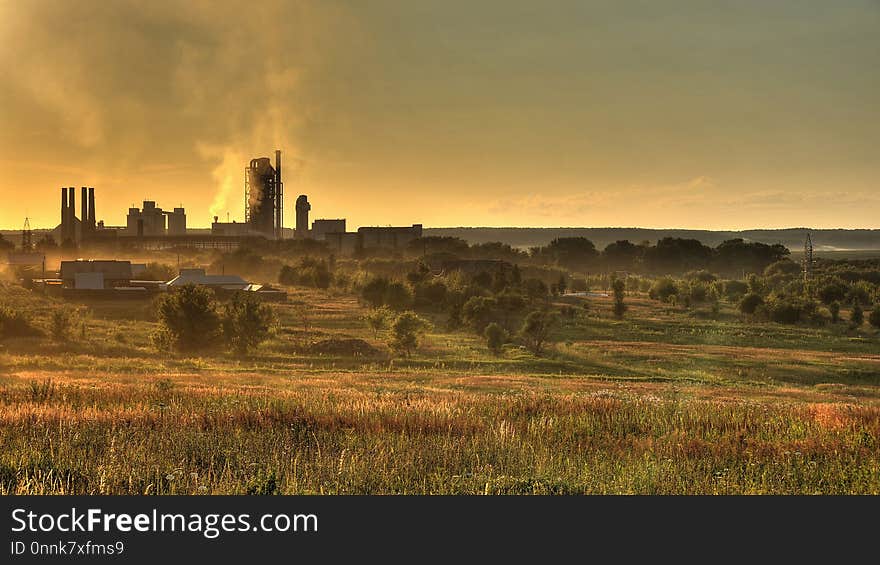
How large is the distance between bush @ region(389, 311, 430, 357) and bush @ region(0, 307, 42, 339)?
2603cm

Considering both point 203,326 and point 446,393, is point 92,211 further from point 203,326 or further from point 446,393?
point 446,393

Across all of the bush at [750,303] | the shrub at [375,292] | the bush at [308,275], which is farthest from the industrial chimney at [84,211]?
the bush at [750,303]

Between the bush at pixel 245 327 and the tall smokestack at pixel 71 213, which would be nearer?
the bush at pixel 245 327

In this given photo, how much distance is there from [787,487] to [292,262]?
156933 mm

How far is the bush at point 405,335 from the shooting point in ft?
192

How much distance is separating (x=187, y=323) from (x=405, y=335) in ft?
50.0

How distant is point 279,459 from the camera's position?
12.6 metres

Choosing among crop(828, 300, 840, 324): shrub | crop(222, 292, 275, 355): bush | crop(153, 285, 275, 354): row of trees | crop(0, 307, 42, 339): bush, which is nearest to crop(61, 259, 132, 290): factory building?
crop(0, 307, 42, 339): bush

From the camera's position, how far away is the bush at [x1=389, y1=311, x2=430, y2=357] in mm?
58500

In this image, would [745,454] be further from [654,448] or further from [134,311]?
[134,311]

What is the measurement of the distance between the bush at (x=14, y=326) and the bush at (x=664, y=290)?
254ft

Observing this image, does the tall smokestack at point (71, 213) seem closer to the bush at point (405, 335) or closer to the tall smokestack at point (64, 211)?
the tall smokestack at point (64, 211)

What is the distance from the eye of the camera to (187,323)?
2276 inches

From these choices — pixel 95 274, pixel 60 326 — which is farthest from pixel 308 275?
pixel 60 326
